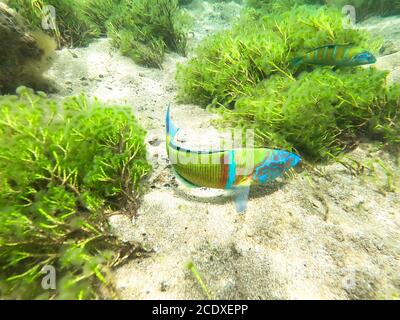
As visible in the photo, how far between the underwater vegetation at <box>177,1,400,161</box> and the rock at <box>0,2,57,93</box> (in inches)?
117

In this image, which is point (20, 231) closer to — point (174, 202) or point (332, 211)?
point (174, 202)

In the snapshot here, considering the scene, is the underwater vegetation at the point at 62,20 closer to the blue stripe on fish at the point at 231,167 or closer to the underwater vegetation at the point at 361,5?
the underwater vegetation at the point at 361,5

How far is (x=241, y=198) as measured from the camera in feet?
8.86

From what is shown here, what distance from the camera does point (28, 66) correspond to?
4.30 meters

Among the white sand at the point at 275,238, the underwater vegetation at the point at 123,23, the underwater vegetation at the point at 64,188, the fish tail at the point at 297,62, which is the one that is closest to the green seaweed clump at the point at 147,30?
the underwater vegetation at the point at 123,23

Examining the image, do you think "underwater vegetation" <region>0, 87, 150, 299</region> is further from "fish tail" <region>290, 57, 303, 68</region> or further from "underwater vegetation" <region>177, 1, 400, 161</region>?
"fish tail" <region>290, 57, 303, 68</region>

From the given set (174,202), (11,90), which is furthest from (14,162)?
(11,90)

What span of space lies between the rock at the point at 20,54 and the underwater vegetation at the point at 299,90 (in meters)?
2.97

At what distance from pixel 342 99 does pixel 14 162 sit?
4.07 metres

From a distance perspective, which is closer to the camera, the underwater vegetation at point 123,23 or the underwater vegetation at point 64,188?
the underwater vegetation at point 64,188

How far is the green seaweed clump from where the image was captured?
22.7 feet

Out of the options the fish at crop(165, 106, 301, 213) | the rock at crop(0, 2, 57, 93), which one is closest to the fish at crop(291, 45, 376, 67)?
the fish at crop(165, 106, 301, 213)

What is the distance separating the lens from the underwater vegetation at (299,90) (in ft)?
10.3

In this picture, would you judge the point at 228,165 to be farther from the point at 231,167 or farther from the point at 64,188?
the point at 64,188
